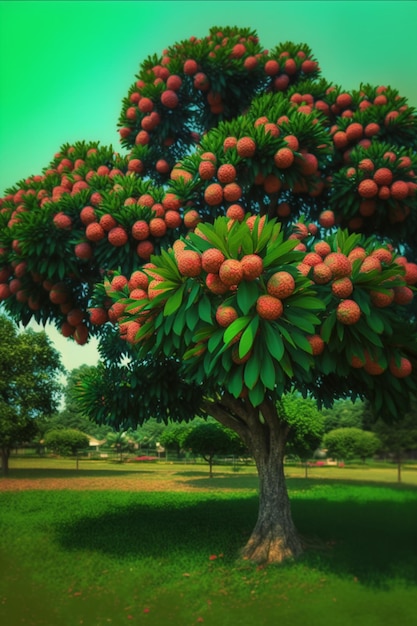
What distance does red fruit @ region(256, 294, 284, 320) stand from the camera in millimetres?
5145

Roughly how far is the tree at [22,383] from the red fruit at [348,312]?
22.8 metres

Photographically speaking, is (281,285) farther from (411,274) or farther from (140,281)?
(411,274)

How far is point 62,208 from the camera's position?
370 inches

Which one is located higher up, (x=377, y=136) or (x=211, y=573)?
(x=377, y=136)

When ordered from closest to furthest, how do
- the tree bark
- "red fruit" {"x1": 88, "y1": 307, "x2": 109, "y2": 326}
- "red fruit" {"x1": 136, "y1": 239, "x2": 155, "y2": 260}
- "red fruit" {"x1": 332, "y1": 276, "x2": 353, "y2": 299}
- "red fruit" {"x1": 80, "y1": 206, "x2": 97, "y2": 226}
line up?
1. "red fruit" {"x1": 332, "y1": 276, "x2": 353, "y2": 299}
2. "red fruit" {"x1": 88, "y1": 307, "x2": 109, "y2": 326}
3. "red fruit" {"x1": 136, "y1": 239, "x2": 155, "y2": 260}
4. "red fruit" {"x1": 80, "y1": 206, "x2": 97, "y2": 226}
5. the tree bark

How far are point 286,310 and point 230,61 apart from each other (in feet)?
26.4

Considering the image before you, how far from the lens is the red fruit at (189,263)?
5348 mm

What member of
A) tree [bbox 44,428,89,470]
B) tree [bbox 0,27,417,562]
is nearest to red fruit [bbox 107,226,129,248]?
tree [bbox 0,27,417,562]

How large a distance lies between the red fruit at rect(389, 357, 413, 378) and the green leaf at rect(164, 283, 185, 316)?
301 cm

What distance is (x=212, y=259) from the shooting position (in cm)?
518

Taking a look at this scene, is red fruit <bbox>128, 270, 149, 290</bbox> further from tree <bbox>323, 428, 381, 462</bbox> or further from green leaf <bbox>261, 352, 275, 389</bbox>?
tree <bbox>323, 428, 381, 462</bbox>

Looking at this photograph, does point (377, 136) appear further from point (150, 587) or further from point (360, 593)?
point (150, 587)

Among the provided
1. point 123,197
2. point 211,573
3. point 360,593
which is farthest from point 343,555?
point 123,197

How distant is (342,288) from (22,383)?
24.7 m
